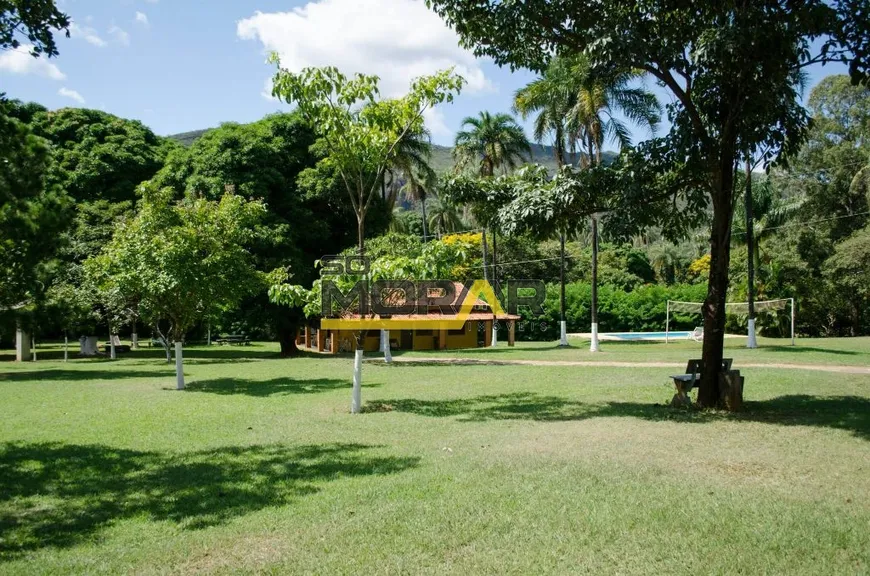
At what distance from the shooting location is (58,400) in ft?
49.1

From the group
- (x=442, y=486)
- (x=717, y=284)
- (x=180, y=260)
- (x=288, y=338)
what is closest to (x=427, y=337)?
(x=288, y=338)

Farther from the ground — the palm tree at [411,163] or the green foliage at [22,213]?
the palm tree at [411,163]

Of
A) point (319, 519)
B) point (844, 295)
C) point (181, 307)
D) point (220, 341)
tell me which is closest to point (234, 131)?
point (181, 307)

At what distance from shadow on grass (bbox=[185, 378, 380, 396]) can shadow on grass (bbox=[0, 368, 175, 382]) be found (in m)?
4.18

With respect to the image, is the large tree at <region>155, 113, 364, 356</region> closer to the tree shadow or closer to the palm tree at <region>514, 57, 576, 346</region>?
the palm tree at <region>514, 57, 576, 346</region>

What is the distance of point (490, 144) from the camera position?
38125mm

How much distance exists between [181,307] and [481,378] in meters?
7.79

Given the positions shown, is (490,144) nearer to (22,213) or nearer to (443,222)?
(443,222)

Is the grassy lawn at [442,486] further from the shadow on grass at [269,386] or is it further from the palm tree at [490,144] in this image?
the palm tree at [490,144]

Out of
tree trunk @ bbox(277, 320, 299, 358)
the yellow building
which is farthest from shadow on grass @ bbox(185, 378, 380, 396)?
the yellow building

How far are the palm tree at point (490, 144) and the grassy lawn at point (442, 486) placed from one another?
25686 mm

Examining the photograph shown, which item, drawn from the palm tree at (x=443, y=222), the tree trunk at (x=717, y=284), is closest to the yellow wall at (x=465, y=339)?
the palm tree at (x=443, y=222)

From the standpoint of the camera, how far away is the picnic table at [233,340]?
4749 centimetres

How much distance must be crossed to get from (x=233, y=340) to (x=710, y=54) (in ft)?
138
